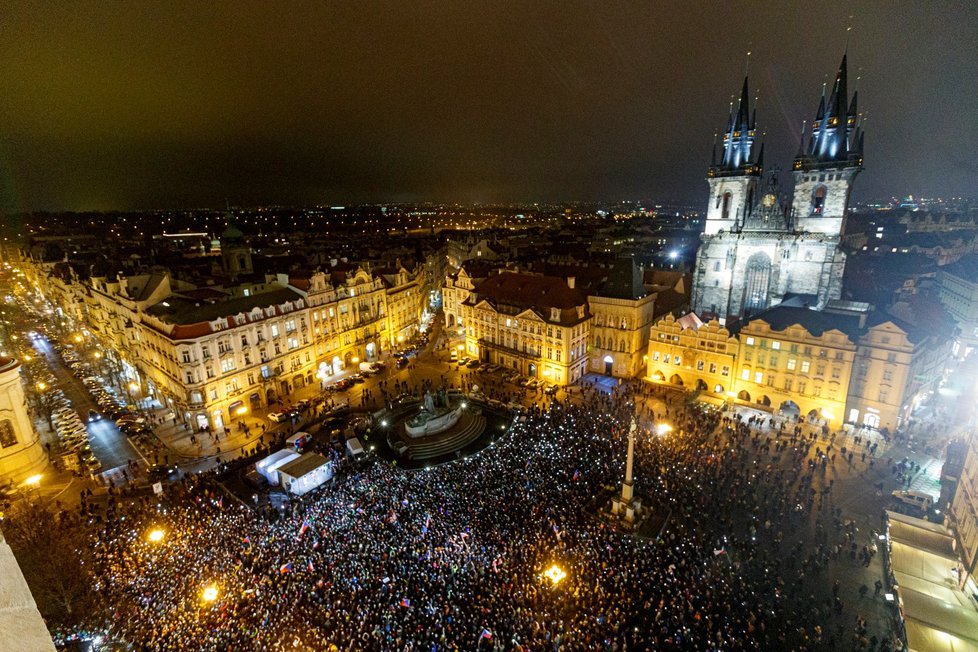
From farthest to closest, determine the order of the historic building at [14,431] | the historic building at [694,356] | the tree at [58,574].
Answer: the historic building at [694,356], the historic building at [14,431], the tree at [58,574]

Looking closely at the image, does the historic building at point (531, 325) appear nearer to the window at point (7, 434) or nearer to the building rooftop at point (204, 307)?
the building rooftop at point (204, 307)

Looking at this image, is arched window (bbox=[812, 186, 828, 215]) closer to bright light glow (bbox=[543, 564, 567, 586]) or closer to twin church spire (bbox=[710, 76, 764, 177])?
twin church spire (bbox=[710, 76, 764, 177])

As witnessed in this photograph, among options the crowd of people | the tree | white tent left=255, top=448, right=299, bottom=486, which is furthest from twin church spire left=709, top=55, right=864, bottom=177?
the tree

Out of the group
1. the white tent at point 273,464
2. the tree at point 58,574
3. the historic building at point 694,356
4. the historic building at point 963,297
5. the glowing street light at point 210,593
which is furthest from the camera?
the historic building at point 963,297

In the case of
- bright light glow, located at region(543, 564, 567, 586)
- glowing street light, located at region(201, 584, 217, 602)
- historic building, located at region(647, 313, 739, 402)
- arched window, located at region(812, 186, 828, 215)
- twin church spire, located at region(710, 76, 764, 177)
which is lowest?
bright light glow, located at region(543, 564, 567, 586)

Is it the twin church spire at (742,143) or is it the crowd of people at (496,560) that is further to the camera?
the twin church spire at (742,143)

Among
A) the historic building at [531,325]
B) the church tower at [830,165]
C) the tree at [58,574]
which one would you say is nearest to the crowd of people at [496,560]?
the tree at [58,574]

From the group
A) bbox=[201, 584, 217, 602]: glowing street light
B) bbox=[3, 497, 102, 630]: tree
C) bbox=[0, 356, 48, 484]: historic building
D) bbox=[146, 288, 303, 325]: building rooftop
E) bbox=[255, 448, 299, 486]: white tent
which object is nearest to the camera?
bbox=[3, 497, 102, 630]: tree
